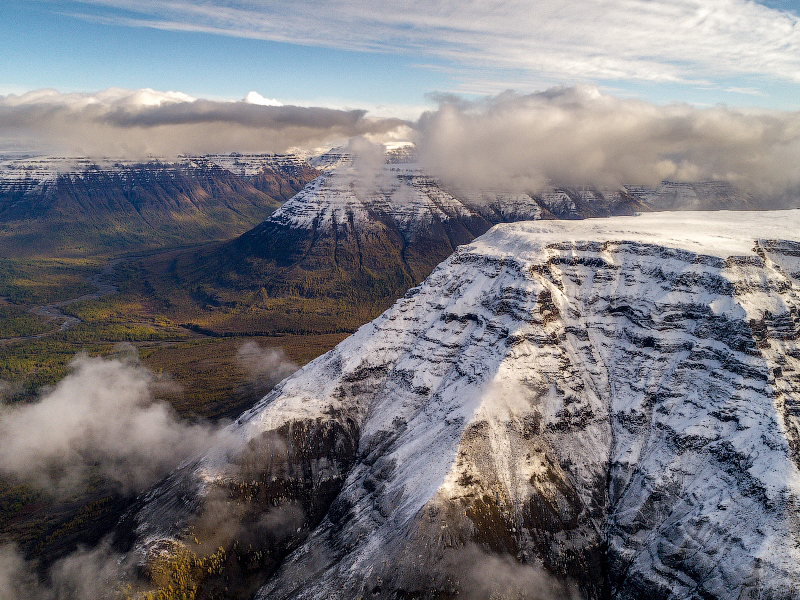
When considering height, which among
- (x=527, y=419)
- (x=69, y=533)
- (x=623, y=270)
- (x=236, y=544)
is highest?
(x=623, y=270)

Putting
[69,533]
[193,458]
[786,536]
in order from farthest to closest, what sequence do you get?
[193,458]
[69,533]
[786,536]

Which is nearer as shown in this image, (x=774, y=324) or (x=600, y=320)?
(x=774, y=324)

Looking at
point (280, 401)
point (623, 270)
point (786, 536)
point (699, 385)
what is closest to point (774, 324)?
point (699, 385)

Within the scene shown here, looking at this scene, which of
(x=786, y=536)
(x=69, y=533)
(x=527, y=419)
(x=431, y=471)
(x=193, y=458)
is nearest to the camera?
(x=786, y=536)

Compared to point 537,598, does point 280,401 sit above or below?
above

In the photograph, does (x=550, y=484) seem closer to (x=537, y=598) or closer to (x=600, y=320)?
(x=537, y=598)

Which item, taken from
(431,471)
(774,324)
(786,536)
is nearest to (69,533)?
(431,471)
